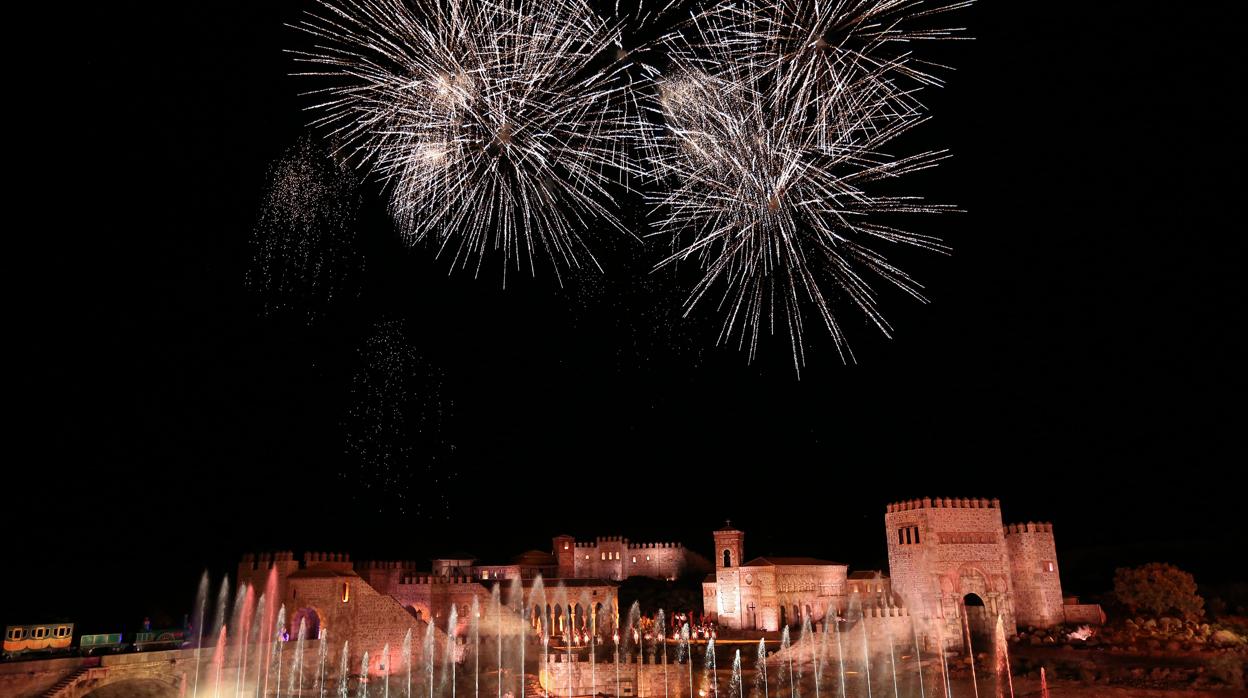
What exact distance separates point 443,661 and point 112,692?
1090cm

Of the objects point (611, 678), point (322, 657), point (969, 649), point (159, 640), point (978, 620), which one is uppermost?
point (159, 640)

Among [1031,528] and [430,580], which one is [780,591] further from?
[430,580]

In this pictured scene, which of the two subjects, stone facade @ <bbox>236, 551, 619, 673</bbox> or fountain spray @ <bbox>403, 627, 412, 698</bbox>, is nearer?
stone facade @ <bbox>236, 551, 619, 673</bbox>

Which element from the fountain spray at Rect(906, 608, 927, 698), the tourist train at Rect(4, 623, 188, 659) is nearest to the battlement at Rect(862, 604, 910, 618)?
the fountain spray at Rect(906, 608, 927, 698)

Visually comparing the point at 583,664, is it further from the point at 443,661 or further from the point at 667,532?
the point at 667,532

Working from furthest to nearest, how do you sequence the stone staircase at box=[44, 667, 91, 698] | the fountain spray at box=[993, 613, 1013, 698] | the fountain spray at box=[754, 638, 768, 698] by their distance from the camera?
the fountain spray at box=[754, 638, 768, 698]
the fountain spray at box=[993, 613, 1013, 698]
the stone staircase at box=[44, 667, 91, 698]

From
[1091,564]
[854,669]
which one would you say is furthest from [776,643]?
[1091,564]

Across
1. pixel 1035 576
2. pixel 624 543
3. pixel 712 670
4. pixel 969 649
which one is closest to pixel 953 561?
pixel 1035 576

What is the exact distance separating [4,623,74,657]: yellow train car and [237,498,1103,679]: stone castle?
243 inches

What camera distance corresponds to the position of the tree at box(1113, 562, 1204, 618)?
29.2 meters

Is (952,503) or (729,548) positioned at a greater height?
(952,503)

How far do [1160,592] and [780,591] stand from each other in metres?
15.0

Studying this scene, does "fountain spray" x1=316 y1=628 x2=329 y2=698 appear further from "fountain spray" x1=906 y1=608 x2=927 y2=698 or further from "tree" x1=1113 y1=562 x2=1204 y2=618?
"tree" x1=1113 y1=562 x2=1204 y2=618

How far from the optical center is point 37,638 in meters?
25.2
